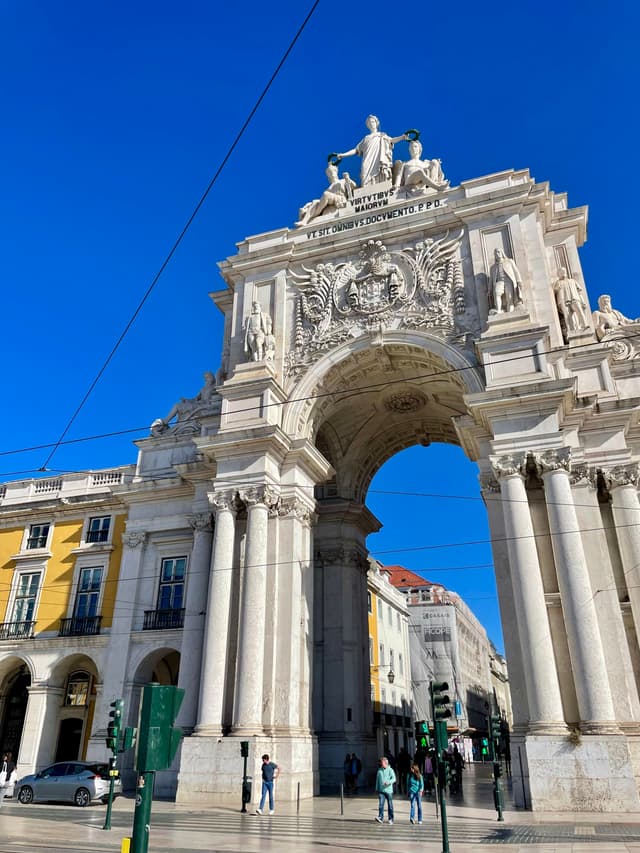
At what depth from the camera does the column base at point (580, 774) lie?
1670 cm

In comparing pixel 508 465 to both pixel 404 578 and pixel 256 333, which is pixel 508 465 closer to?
pixel 256 333

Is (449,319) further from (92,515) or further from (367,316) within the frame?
(92,515)

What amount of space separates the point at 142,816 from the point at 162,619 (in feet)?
72.6

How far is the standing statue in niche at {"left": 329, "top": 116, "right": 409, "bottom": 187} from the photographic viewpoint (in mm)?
30281

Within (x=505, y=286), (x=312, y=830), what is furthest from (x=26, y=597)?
(x=505, y=286)

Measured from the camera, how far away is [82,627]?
28766 millimetres

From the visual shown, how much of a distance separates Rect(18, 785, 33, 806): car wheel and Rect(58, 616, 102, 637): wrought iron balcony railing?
22.8 feet

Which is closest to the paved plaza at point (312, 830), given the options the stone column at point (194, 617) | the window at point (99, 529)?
the stone column at point (194, 617)

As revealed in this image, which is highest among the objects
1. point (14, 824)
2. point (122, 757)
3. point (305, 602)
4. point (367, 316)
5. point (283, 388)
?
point (367, 316)

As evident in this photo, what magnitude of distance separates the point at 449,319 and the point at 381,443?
9650 mm

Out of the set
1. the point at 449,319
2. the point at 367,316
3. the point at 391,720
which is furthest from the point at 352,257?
the point at 391,720

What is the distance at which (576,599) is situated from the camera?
18703mm

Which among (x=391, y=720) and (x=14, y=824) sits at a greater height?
(x=391, y=720)

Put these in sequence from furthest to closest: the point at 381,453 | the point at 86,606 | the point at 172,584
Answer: the point at 381,453
the point at 86,606
the point at 172,584
